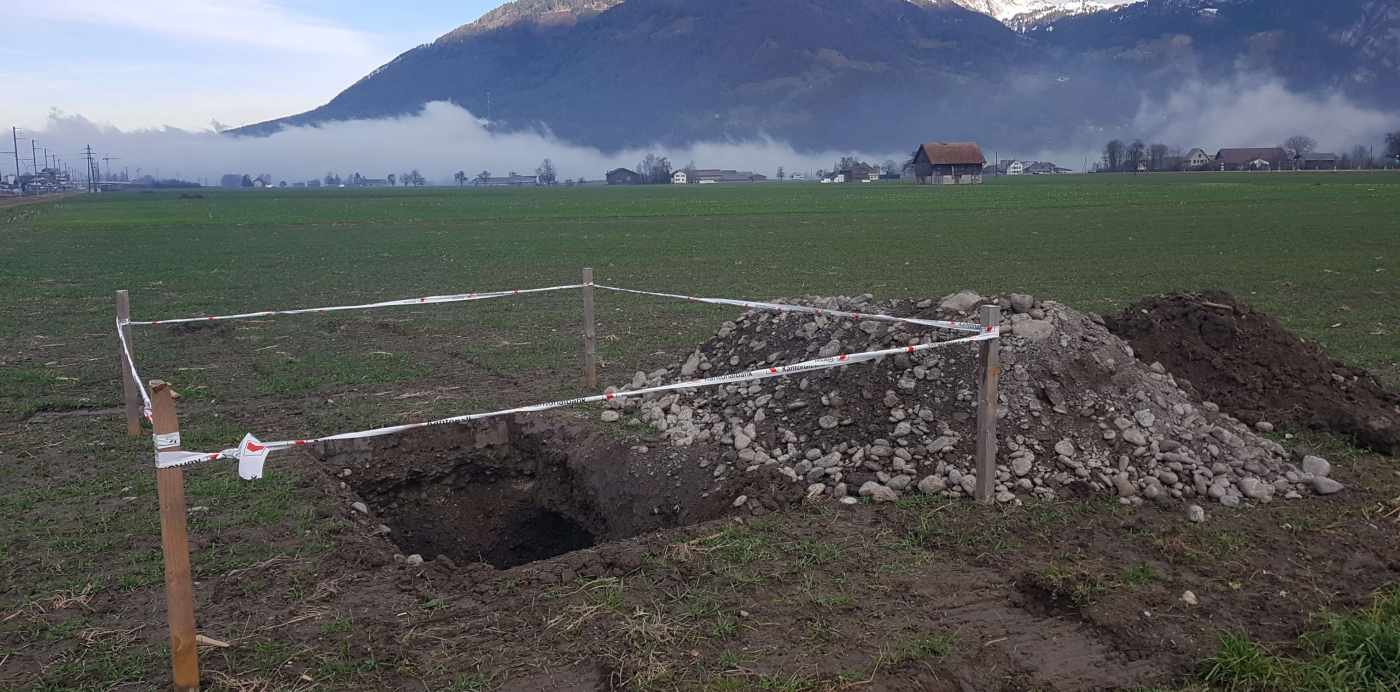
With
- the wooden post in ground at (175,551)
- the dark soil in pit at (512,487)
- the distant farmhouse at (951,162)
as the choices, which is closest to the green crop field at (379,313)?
the wooden post in ground at (175,551)

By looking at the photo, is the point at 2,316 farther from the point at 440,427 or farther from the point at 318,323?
the point at 440,427

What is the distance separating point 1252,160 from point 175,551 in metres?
169

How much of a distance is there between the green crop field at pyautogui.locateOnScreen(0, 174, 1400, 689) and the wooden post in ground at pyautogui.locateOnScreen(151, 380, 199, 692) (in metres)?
0.43

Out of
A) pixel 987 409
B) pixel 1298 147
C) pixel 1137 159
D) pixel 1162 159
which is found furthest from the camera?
pixel 1298 147

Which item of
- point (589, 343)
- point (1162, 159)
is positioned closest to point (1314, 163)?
point (1162, 159)

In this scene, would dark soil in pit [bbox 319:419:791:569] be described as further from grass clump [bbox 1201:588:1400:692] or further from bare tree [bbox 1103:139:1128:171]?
bare tree [bbox 1103:139:1128:171]

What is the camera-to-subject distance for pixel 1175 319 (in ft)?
30.7

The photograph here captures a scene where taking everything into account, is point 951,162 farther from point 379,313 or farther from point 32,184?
point 32,184

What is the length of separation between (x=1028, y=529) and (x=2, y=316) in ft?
60.3

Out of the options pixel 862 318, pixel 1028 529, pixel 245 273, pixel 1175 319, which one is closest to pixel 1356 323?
pixel 1175 319

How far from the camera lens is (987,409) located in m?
6.34

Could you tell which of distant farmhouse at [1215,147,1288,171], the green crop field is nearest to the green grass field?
the green crop field

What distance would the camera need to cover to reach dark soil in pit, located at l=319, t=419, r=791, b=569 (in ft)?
24.8

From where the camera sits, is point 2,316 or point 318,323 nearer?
point 318,323
